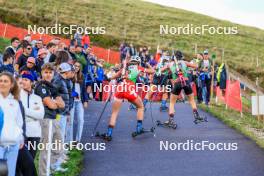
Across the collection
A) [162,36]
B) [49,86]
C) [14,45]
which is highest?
[162,36]

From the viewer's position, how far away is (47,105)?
34.8 ft

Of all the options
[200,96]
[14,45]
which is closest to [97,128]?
[14,45]

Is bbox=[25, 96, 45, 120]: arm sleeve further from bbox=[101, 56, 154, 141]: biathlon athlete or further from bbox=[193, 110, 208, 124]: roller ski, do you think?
bbox=[193, 110, 208, 124]: roller ski

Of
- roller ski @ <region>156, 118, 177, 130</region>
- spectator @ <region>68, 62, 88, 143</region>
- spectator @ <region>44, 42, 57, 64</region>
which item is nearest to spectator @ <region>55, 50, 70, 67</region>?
spectator @ <region>68, 62, 88, 143</region>

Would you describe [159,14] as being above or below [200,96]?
above

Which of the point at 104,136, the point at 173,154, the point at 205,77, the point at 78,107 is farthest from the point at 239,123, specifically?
the point at 78,107

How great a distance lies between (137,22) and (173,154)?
5824cm

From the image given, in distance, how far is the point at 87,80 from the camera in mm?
23094

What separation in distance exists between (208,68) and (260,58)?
39735mm

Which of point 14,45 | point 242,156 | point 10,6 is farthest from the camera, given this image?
point 10,6

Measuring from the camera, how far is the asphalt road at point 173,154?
12.6m

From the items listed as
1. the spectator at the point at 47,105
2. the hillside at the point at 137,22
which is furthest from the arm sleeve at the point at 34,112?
the hillside at the point at 137,22

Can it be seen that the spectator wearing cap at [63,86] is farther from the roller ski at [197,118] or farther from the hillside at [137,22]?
the hillside at [137,22]

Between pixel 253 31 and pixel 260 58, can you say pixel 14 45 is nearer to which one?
pixel 260 58
